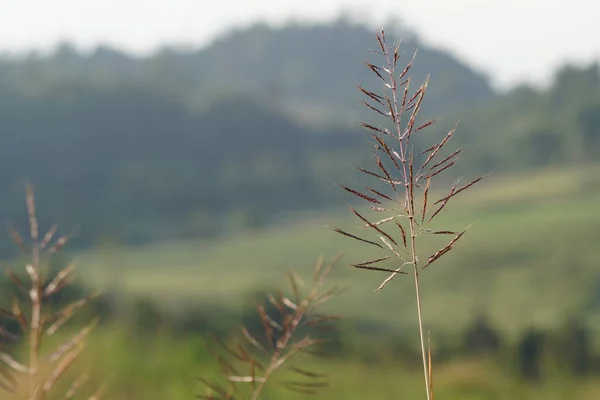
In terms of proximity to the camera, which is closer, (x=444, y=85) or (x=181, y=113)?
(x=181, y=113)

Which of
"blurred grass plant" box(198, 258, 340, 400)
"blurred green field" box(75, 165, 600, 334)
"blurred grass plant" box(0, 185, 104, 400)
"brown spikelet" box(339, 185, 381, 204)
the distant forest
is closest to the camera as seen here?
"brown spikelet" box(339, 185, 381, 204)

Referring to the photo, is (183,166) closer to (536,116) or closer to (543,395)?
(536,116)

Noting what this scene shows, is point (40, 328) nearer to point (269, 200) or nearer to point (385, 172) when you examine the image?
point (385, 172)

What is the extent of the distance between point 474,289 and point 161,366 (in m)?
41.8

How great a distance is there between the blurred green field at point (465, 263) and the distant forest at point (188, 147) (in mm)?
2838

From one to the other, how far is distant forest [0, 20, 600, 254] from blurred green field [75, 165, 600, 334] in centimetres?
284

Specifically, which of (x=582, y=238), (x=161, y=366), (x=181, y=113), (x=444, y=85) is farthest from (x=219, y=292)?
(x=444, y=85)

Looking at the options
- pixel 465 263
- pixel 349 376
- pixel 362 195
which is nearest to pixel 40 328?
pixel 362 195

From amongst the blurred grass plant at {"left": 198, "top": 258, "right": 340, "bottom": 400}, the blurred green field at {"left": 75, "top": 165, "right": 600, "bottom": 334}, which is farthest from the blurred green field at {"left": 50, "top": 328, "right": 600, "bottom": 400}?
the blurred grass plant at {"left": 198, "top": 258, "right": 340, "bottom": 400}

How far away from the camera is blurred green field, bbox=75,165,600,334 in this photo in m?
64.9

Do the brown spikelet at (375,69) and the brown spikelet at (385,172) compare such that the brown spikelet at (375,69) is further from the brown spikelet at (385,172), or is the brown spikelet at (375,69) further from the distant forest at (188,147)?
the distant forest at (188,147)

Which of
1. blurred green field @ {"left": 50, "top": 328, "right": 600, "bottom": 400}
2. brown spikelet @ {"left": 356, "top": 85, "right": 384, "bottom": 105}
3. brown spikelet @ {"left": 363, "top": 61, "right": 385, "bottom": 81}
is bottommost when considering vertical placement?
blurred green field @ {"left": 50, "top": 328, "right": 600, "bottom": 400}

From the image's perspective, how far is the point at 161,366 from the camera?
30406 millimetres

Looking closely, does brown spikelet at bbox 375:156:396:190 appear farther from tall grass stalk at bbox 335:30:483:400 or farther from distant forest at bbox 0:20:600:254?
distant forest at bbox 0:20:600:254
